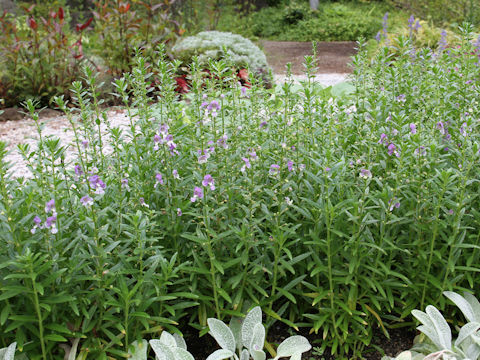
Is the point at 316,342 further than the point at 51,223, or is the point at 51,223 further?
the point at 316,342

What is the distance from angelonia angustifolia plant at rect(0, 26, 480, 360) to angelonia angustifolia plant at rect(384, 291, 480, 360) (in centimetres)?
13

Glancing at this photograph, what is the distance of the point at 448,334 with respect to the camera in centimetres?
219

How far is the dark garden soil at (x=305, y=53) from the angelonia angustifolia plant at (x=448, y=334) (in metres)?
8.09

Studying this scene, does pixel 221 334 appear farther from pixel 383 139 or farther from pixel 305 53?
pixel 305 53

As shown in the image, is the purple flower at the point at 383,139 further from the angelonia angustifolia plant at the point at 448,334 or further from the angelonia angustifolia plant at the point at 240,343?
the angelonia angustifolia plant at the point at 240,343

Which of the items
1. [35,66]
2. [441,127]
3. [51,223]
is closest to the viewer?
[51,223]

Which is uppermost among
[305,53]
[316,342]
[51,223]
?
[51,223]

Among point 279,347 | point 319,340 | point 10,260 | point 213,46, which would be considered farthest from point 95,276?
point 213,46

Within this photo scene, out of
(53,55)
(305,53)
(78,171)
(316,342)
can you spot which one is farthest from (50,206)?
(305,53)

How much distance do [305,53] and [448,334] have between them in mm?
12225

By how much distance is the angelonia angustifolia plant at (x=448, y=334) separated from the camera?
213 cm

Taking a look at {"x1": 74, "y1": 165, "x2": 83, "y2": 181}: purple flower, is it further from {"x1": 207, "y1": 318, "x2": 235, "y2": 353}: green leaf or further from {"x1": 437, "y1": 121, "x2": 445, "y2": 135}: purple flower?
{"x1": 437, "y1": 121, "x2": 445, "y2": 135}: purple flower

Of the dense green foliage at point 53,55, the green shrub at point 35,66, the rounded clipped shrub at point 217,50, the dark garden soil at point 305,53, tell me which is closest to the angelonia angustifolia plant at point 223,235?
the dense green foliage at point 53,55

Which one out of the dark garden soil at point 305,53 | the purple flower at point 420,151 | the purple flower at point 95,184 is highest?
the purple flower at point 420,151
